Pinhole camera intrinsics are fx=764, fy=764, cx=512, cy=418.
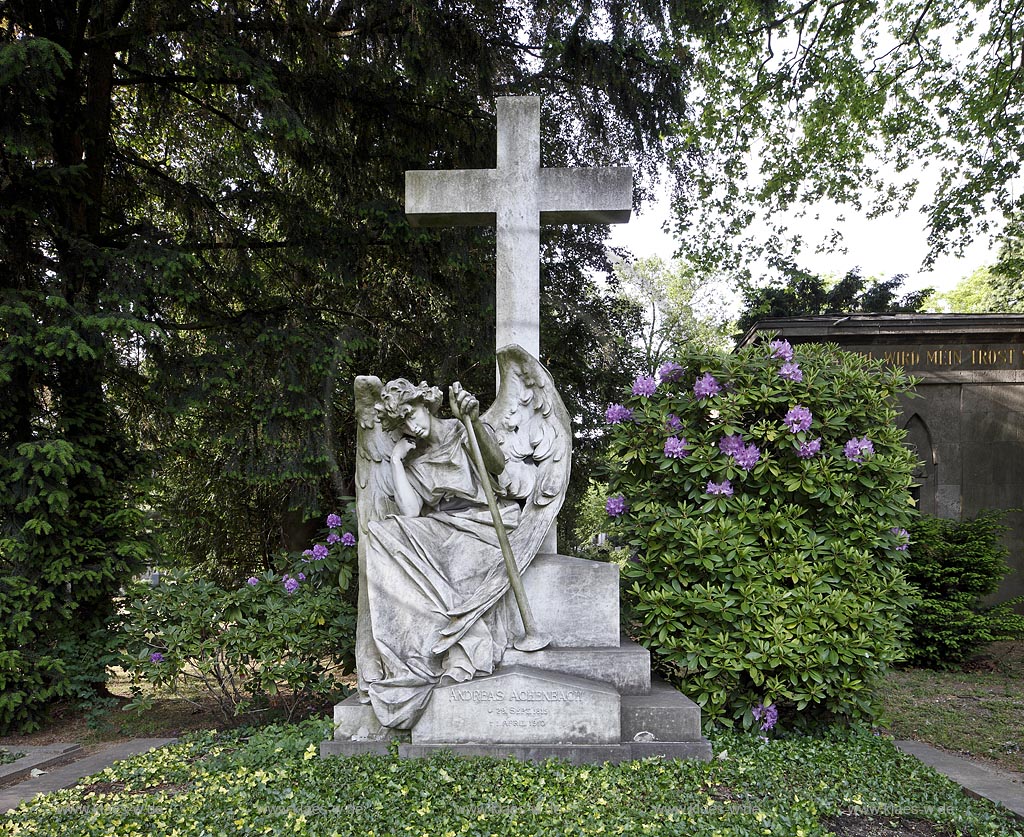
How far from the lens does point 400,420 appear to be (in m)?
4.50

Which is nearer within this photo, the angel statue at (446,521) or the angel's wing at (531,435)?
the angel statue at (446,521)

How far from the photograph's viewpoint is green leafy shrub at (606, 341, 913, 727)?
4.68 m

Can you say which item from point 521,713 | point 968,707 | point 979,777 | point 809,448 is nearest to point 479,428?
point 521,713

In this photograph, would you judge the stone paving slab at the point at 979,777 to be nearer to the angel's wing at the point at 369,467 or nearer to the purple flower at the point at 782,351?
the purple flower at the point at 782,351

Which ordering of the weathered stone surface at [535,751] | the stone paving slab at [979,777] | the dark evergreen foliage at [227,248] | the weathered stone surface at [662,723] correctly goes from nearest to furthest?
the stone paving slab at [979,777], the weathered stone surface at [535,751], the weathered stone surface at [662,723], the dark evergreen foliage at [227,248]

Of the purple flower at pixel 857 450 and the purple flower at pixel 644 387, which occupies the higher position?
the purple flower at pixel 644 387

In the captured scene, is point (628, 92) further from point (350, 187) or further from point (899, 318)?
point (899, 318)

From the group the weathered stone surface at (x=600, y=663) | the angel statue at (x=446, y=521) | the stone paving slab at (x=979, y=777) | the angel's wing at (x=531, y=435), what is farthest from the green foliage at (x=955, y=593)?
the angel statue at (x=446, y=521)

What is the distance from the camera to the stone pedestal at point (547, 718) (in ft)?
12.9

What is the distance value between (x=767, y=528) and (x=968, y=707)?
10.4 ft

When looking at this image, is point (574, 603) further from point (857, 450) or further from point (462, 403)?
point (857, 450)

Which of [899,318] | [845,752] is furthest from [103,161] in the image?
[899,318]

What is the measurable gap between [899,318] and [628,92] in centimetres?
545

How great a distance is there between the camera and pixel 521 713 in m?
3.98
